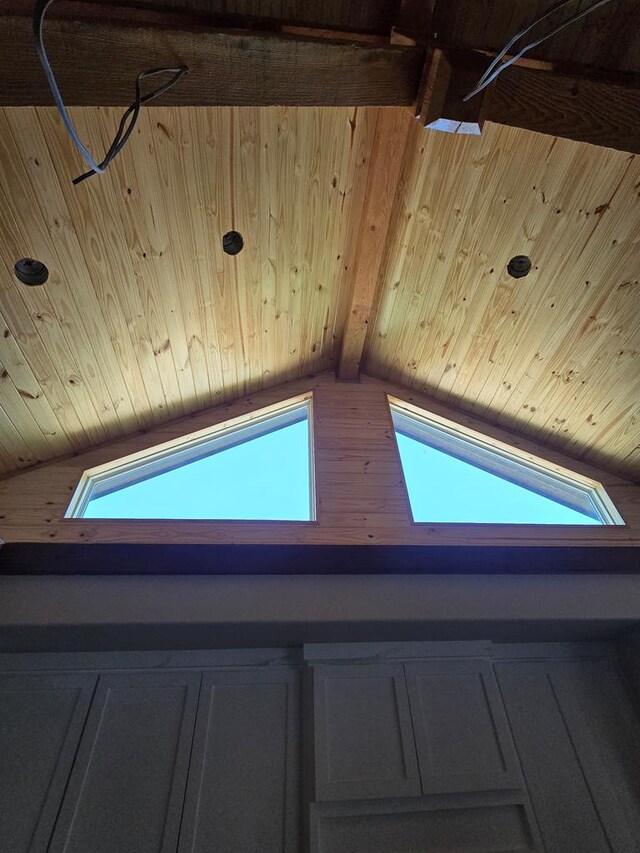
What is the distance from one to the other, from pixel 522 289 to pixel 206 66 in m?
2.09

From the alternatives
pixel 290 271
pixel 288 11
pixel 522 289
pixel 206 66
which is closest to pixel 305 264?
pixel 290 271

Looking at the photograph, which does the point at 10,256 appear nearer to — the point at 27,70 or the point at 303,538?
the point at 27,70

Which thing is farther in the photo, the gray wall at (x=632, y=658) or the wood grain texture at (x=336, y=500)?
the wood grain texture at (x=336, y=500)

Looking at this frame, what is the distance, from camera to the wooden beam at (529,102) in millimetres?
1609

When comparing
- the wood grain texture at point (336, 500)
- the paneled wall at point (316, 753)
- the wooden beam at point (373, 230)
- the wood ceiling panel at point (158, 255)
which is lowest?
the paneled wall at point (316, 753)

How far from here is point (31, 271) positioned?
2137 mm

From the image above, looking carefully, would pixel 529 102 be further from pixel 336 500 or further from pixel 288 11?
pixel 336 500

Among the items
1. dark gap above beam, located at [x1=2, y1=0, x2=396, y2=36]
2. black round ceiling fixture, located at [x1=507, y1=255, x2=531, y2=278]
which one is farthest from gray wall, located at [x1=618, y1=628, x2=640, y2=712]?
dark gap above beam, located at [x1=2, y1=0, x2=396, y2=36]

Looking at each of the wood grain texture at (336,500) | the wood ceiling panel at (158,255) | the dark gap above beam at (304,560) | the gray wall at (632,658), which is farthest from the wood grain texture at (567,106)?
the gray wall at (632,658)

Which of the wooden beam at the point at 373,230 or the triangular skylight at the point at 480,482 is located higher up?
the wooden beam at the point at 373,230

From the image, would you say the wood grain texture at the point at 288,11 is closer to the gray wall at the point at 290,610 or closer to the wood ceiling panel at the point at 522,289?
the wood ceiling panel at the point at 522,289

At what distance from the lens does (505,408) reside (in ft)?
10.9

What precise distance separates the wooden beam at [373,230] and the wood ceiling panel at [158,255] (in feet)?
0.40

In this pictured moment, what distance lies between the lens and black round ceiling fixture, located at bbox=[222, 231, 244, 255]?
2.50 metres
